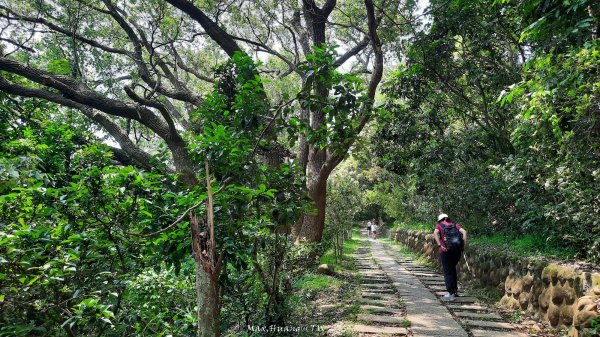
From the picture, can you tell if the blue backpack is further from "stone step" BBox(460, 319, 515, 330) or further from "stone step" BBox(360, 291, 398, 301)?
"stone step" BBox(460, 319, 515, 330)

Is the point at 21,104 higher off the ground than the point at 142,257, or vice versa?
the point at 21,104

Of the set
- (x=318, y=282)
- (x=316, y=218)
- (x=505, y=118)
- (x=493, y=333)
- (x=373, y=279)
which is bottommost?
(x=493, y=333)

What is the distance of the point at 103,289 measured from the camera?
2760mm

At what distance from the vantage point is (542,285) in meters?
5.30

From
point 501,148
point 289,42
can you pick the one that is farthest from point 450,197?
point 289,42

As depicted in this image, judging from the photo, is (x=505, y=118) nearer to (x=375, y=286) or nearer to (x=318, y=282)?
(x=375, y=286)

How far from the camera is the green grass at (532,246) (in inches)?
241

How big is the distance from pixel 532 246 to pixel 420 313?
316 centimetres

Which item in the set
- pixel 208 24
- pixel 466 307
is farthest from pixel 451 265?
pixel 208 24

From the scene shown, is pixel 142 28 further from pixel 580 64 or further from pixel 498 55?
pixel 580 64

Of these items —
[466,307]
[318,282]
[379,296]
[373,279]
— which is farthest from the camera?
[373,279]

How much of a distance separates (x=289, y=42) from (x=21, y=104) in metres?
9.13

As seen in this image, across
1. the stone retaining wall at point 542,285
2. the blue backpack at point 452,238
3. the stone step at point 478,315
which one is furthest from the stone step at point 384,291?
the stone retaining wall at point 542,285

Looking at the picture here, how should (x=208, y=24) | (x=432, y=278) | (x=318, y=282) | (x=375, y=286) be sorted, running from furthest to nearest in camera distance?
1. (x=432, y=278)
2. (x=375, y=286)
3. (x=208, y=24)
4. (x=318, y=282)
